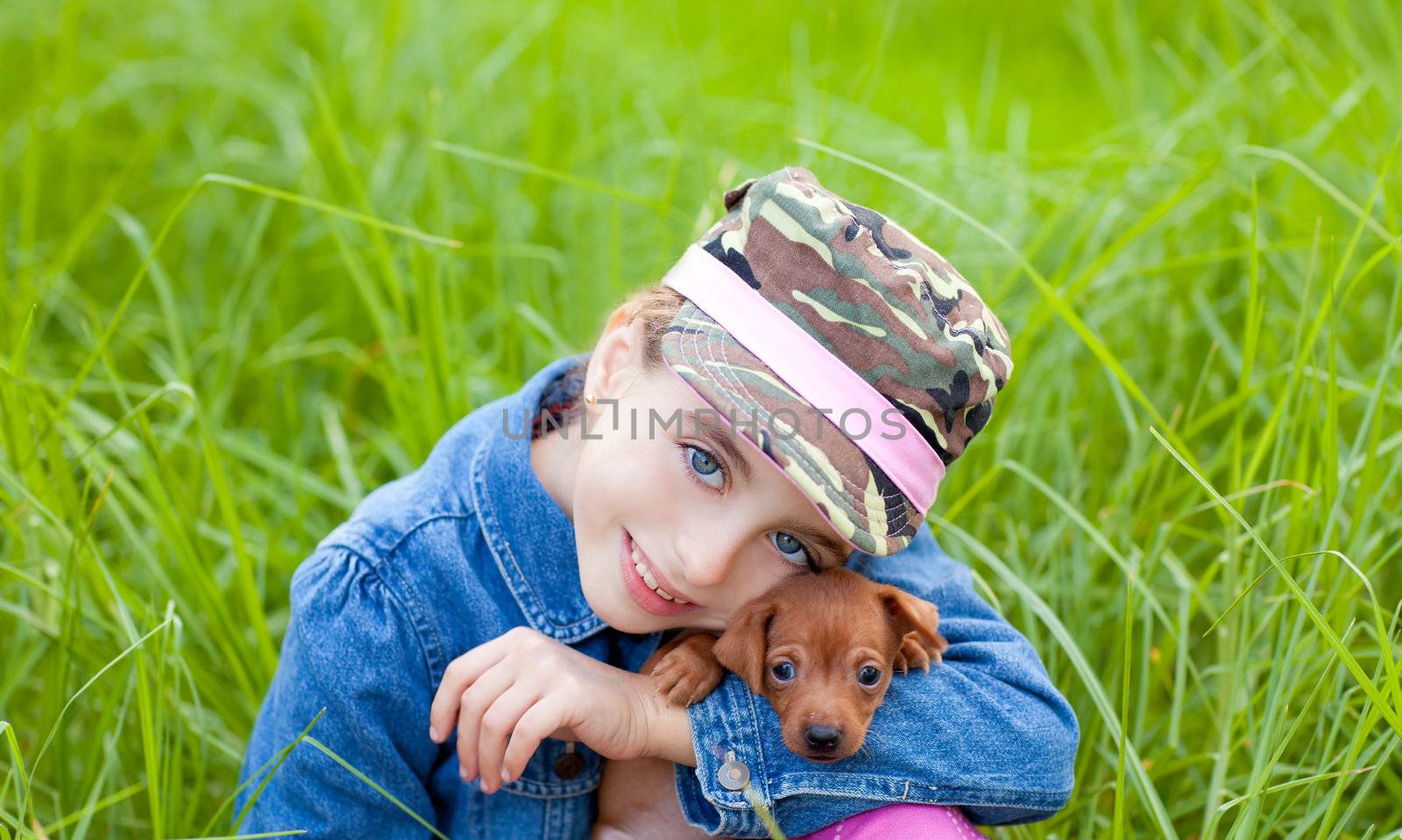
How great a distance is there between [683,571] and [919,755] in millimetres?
426

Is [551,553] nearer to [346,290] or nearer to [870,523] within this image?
[870,523]

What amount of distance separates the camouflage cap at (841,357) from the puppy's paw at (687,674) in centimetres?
30

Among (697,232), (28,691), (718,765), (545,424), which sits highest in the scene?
(697,232)

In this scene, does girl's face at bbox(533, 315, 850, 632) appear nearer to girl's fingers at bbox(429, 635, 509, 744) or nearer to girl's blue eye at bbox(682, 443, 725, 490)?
girl's blue eye at bbox(682, 443, 725, 490)

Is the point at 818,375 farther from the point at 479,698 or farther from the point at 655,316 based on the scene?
the point at 479,698

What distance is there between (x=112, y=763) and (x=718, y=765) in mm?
1025

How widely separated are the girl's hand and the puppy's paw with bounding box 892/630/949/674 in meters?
0.34

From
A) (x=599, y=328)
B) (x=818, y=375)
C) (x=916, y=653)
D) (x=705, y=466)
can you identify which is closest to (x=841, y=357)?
(x=818, y=375)

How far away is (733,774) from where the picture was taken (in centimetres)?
169

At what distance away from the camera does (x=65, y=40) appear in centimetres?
346

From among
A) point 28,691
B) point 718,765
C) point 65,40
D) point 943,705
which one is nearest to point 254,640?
point 28,691

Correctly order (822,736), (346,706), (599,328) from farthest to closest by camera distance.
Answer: (599,328)
(346,706)
(822,736)

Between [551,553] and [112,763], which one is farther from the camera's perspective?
[112,763]

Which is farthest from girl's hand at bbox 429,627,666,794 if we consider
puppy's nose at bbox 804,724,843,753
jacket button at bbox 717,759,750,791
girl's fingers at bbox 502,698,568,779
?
puppy's nose at bbox 804,724,843,753
